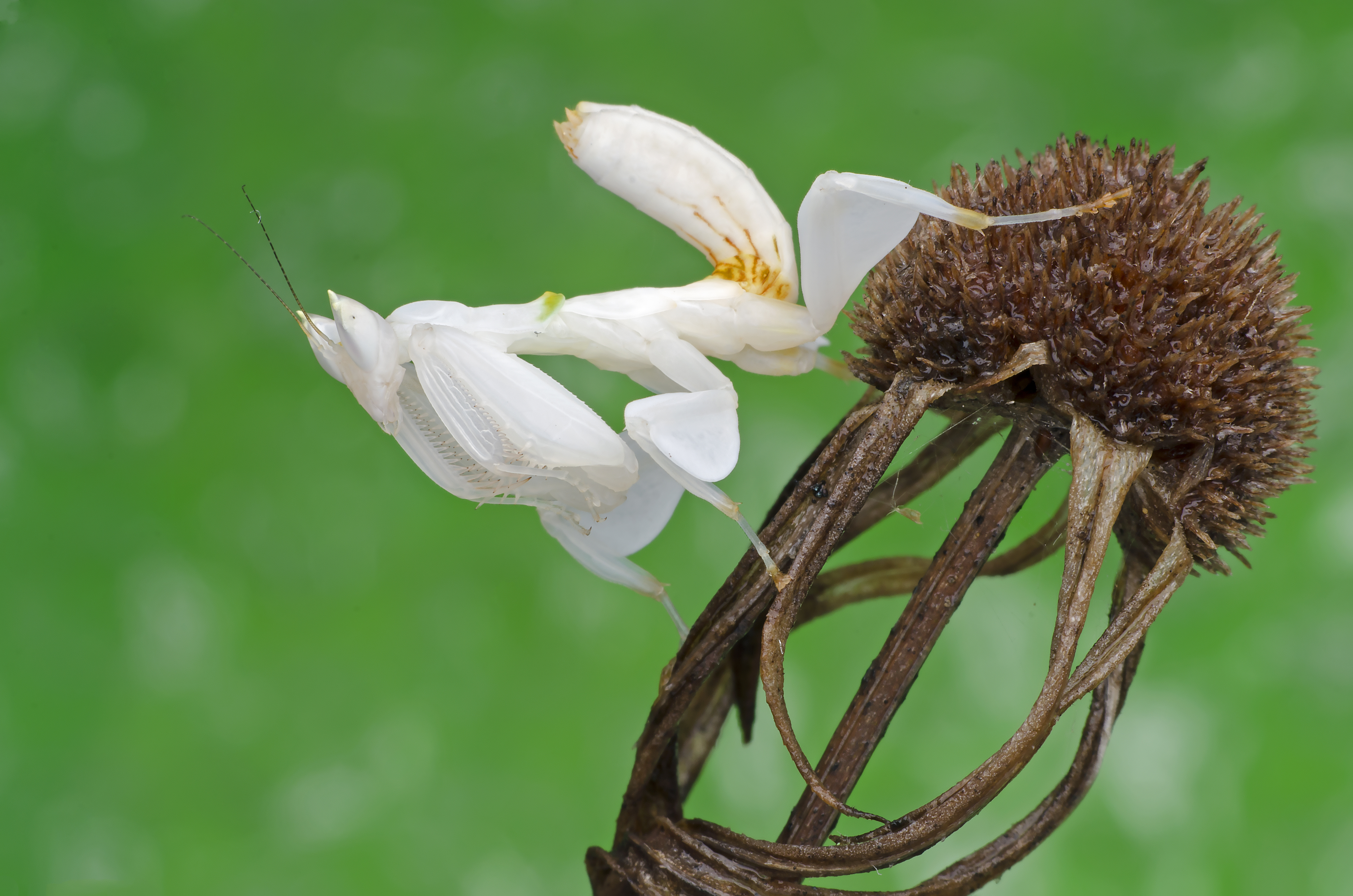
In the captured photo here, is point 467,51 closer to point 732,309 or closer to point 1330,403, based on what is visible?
point 732,309

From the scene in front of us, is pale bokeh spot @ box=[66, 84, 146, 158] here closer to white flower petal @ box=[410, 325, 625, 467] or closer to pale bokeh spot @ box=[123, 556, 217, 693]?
pale bokeh spot @ box=[123, 556, 217, 693]

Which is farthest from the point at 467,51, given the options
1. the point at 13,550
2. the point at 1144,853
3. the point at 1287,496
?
the point at 1144,853

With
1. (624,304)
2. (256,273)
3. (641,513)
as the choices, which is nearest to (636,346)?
(624,304)

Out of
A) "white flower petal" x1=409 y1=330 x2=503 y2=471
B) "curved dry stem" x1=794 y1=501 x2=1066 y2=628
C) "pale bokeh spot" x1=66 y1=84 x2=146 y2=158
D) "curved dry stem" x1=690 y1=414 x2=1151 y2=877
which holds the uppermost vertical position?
"pale bokeh spot" x1=66 y1=84 x2=146 y2=158

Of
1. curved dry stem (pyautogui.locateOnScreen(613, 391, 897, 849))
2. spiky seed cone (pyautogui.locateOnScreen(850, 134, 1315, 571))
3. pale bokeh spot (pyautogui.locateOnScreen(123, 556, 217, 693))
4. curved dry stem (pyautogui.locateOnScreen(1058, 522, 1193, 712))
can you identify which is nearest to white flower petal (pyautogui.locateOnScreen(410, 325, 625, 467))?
curved dry stem (pyautogui.locateOnScreen(613, 391, 897, 849))

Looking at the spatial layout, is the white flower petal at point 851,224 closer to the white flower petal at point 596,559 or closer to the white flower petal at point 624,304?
the white flower petal at point 624,304

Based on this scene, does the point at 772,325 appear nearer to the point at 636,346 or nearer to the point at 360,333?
the point at 636,346
